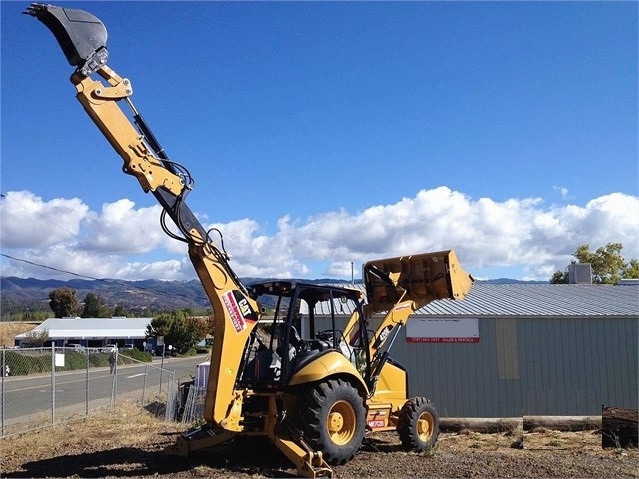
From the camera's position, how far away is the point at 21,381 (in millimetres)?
34312

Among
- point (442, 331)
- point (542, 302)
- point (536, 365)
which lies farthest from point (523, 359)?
point (542, 302)

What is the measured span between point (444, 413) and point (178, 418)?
8.22 meters

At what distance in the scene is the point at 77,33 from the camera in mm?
8219

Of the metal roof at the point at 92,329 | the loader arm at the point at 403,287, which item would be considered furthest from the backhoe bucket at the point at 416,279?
the metal roof at the point at 92,329

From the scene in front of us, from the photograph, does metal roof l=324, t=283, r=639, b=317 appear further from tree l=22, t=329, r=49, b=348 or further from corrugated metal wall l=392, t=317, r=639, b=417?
tree l=22, t=329, r=49, b=348

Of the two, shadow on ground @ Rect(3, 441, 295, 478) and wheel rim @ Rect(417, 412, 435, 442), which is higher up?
wheel rim @ Rect(417, 412, 435, 442)

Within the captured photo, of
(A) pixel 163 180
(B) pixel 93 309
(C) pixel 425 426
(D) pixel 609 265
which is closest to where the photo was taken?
(A) pixel 163 180

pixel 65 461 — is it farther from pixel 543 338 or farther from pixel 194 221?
pixel 543 338

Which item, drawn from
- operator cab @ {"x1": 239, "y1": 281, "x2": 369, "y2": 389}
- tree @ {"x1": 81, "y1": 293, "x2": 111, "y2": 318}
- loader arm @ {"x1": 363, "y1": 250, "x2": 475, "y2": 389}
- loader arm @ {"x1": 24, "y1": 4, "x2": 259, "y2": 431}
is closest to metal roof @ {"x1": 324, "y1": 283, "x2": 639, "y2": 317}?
loader arm @ {"x1": 363, "y1": 250, "x2": 475, "y2": 389}

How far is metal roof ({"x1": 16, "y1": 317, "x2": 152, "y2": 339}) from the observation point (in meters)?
78.2

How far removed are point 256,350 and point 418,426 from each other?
3.37m

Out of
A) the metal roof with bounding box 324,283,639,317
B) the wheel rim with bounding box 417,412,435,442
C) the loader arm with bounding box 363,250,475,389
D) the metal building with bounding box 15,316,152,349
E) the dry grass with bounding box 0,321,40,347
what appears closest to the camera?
the wheel rim with bounding box 417,412,435,442

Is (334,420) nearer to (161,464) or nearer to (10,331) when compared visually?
(161,464)

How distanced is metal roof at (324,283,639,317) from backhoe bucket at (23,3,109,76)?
40.2 ft
